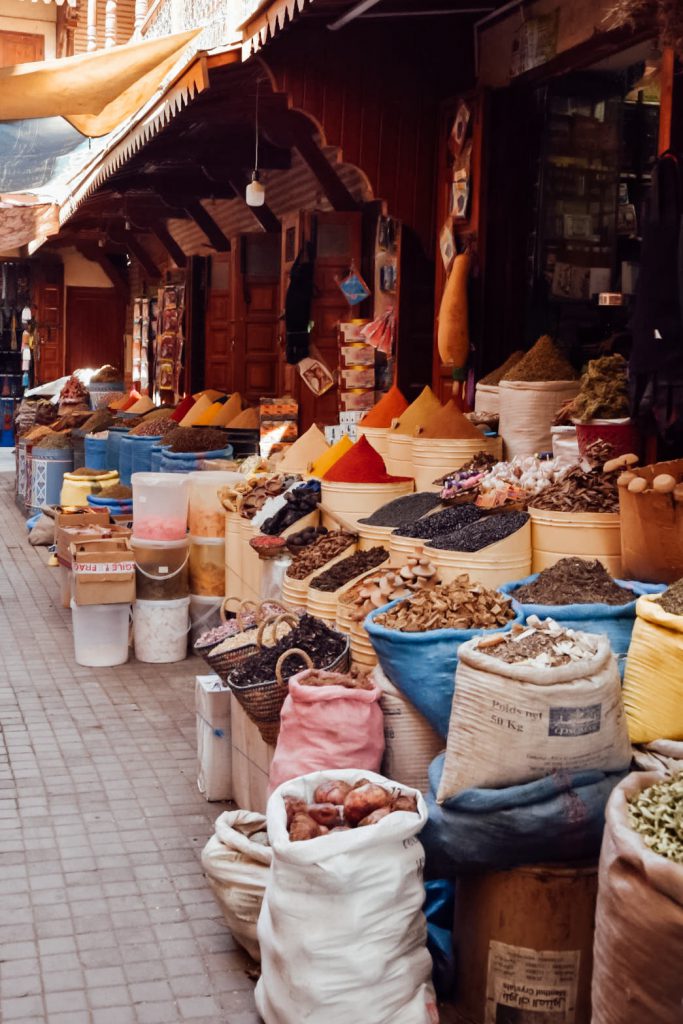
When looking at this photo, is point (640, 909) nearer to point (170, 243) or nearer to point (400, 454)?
point (400, 454)

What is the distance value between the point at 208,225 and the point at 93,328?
887 centimetres

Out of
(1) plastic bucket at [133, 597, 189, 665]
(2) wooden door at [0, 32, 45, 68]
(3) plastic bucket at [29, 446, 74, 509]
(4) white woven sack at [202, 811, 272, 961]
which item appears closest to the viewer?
(4) white woven sack at [202, 811, 272, 961]

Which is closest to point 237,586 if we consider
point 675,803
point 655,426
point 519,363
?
point 519,363

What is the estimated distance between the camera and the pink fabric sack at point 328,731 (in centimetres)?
394

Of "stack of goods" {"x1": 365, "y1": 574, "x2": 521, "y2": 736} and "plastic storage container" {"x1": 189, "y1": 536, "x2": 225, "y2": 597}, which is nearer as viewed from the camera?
"stack of goods" {"x1": 365, "y1": 574, "x2": 521, "y2": 736}

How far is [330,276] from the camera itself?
10258 mm

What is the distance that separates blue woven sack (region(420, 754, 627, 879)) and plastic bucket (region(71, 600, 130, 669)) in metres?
4.44

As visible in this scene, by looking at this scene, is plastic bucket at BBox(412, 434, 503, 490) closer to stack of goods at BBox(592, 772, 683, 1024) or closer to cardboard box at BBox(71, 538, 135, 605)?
cardboard box at BBox(71, 538, 135, 605)

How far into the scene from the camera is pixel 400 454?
22.3 feet

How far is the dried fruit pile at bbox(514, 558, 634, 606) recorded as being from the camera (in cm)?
416

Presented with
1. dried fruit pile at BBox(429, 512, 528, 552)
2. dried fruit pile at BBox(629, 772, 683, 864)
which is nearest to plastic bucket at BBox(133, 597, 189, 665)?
dried fruit pile at BBox(429, 512, 528, 552)

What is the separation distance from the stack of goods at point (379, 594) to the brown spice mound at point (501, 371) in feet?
7.61

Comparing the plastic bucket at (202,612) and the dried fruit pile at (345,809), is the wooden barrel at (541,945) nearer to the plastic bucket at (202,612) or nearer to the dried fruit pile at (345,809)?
the dried fruit pile at (345,809)

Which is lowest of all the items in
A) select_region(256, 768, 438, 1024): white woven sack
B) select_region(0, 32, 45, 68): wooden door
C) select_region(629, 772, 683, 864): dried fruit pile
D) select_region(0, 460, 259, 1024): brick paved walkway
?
select_region(0, 460, 259, 1024): brick paved walkway
